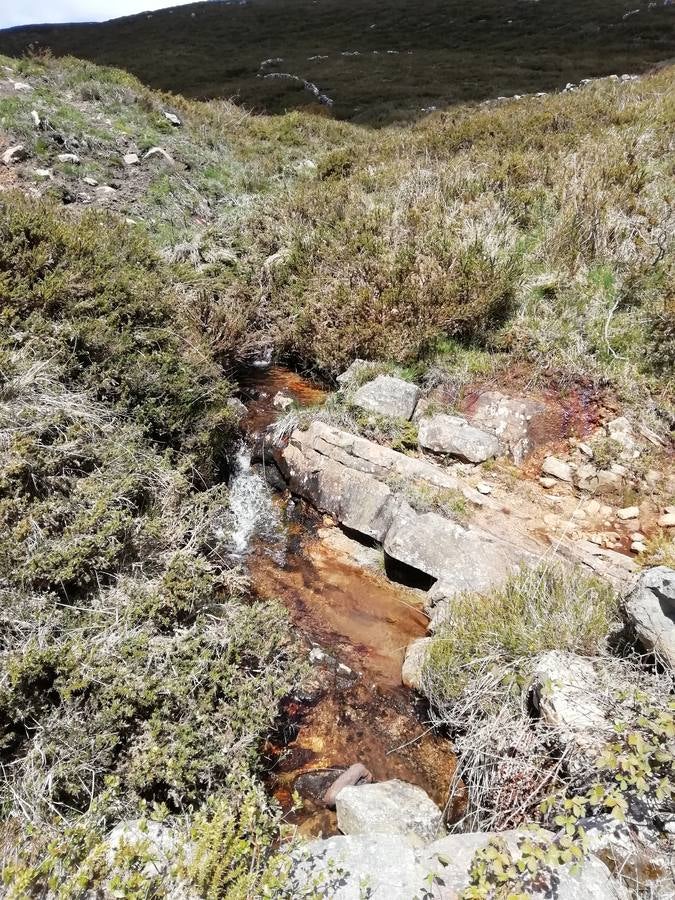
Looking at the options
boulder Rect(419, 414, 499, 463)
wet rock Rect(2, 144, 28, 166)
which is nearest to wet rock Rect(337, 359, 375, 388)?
boulder Rect(419, 414, 499, 463)

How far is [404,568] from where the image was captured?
5.03 metres

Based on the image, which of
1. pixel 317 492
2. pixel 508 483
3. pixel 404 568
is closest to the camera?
pixel 404 568

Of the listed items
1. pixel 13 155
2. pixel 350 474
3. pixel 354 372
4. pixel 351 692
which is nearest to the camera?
pixel 351 692

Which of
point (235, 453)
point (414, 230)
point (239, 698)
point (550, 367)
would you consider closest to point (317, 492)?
point (235, 453)

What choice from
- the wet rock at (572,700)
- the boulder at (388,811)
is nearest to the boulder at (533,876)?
the boulder at (388,811)

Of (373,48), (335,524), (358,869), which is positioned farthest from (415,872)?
(373,48)

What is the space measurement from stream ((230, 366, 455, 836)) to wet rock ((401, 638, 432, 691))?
0.08 m

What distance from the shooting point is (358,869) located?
2451mm

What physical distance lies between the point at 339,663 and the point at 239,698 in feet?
3.72

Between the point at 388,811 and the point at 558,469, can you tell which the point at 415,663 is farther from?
the point at 558,469

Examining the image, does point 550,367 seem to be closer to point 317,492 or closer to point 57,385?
point 317,492

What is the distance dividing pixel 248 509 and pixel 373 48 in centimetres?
3695

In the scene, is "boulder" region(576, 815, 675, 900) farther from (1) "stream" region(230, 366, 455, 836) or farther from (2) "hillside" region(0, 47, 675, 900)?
(1) "stream" region(230, 366, 455, 836)

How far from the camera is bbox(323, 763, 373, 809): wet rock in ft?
10.9
